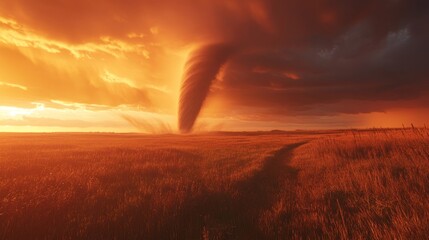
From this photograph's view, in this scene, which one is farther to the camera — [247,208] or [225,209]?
[247,208]

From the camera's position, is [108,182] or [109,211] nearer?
[109,211]

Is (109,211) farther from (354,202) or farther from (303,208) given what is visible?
(354,202)

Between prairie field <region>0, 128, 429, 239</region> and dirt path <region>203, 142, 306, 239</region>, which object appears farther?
dirt path <region>203, 142, 306, 239</region>

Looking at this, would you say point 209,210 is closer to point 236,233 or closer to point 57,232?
point 236,233

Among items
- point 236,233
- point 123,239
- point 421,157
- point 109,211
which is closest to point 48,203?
point 109,211

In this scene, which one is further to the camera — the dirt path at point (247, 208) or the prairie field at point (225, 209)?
the dirt path at point (247, 208)

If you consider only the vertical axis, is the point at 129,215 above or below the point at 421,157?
below

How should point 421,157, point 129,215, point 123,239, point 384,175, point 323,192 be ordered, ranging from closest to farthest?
1. point 123,239
2. point 129,215
3. point 323,192
4. point 384,175
5. point 421,157

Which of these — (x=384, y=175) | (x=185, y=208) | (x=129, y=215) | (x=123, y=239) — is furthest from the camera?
(x=384, y=175)

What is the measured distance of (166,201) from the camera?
666cm

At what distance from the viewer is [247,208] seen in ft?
22.6

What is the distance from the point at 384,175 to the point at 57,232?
351 inches

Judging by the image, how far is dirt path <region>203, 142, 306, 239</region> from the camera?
16.9 ft

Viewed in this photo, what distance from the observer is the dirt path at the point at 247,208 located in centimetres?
516
